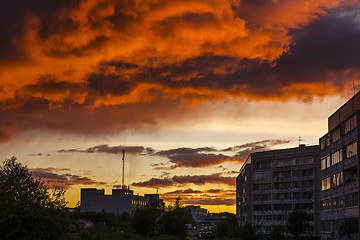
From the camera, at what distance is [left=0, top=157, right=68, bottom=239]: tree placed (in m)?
41.5

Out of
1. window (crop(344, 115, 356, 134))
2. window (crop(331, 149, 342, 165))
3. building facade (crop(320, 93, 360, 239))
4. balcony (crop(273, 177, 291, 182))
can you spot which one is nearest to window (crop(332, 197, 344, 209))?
building facade (crop(320, 93, 360, 239))

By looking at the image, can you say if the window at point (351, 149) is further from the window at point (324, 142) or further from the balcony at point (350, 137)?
the window at point (324, 142)

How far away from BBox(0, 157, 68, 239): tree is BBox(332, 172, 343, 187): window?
1863 inches

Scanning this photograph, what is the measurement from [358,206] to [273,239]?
1451 inches

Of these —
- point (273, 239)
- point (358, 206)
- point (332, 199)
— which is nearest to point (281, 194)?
point (273, 239)

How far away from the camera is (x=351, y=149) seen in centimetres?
7112

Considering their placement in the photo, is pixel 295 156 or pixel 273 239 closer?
pixel 273 239

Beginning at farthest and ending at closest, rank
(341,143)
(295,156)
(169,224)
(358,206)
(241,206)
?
1. (241,206)
2. (295,156)
3. (169,224)
4. (341,143)
5. (358,206)

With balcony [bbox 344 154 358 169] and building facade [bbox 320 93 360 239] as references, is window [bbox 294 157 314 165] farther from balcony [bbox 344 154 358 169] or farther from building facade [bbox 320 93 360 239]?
balcony [bbox 344 154 358 169]

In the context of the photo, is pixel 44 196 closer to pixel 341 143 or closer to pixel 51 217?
pixel 51 217

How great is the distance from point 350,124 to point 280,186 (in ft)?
250

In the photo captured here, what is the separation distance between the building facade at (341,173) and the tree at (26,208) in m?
42.8

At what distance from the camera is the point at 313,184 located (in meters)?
136

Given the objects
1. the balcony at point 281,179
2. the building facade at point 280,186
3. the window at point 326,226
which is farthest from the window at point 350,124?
the balcony at point 281,179
